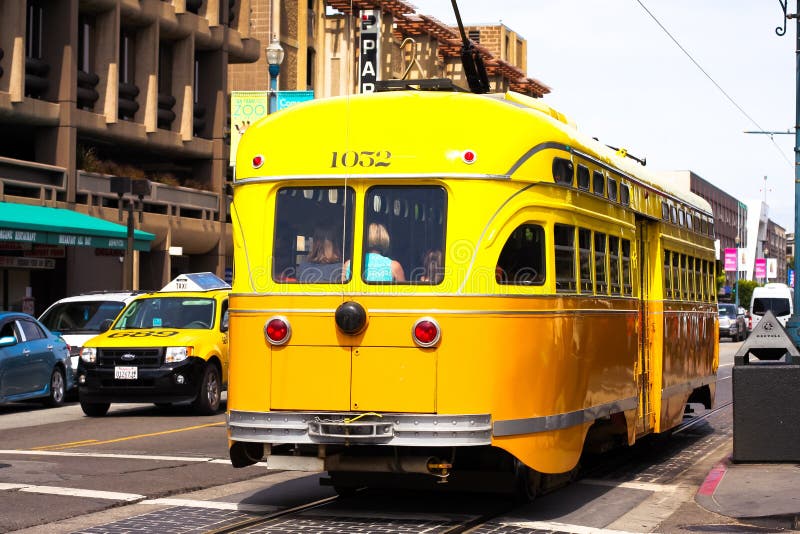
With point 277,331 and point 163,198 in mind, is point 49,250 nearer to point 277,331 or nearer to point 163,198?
point 163,198

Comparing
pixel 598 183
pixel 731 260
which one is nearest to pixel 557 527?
pixel 598 183

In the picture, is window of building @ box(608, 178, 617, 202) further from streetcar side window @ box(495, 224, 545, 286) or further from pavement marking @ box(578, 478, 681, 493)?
pavement marking @ box(578, 478, 681, 493)

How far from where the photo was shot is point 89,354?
19.9 m

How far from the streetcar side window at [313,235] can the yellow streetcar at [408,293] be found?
0.4 inches

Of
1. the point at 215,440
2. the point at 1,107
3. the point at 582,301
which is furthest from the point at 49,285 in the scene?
the point at 582,301

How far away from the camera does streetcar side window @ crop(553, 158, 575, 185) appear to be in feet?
35.0

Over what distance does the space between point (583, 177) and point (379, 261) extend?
2208mm

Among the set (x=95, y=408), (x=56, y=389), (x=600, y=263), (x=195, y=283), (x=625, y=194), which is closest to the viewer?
(x=600, y=263)

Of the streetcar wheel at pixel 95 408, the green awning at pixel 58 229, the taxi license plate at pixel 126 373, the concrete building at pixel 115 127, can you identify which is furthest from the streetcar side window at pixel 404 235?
the concrete building at pixel 115 127

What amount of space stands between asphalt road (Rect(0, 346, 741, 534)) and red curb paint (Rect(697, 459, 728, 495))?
146mm

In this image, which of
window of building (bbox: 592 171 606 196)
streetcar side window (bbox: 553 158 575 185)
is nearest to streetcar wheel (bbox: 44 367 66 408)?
window of building (bbox: 592 171 606 196)

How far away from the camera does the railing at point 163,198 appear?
39.9 meters

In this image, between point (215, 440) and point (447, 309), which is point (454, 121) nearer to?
point (447, 309)

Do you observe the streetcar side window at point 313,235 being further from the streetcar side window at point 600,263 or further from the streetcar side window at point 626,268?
the streetcar side window at point 626,268
